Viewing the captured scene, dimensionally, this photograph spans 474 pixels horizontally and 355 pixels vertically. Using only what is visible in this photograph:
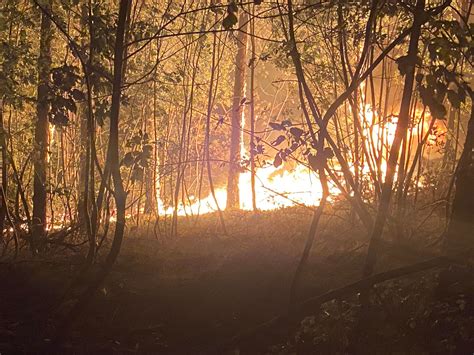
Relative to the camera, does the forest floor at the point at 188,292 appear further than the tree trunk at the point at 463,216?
Yes

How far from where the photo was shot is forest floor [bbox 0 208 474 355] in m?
5.25

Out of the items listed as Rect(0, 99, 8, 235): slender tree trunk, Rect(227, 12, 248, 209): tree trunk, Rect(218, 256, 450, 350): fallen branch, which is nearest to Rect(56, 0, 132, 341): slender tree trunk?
Rect(218, 256, 450, 350): fallen branch

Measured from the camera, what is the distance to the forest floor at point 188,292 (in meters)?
5.25

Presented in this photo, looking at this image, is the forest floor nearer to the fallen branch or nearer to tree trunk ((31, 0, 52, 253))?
the fallen branch

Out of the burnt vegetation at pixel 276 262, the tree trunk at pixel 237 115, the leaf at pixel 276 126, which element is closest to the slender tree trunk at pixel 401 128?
the burnt vegetation at pixel 276 262

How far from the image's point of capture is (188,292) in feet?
21.1

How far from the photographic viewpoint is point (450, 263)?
4844 millimetres

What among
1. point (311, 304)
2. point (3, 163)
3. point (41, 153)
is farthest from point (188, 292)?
point (41, 153)

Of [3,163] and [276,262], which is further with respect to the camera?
[3,163]

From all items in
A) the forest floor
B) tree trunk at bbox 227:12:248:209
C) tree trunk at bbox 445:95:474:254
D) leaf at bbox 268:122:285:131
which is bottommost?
the forest floor

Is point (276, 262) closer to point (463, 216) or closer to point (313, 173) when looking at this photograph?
point (463, 216)

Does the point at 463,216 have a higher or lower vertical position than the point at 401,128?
lower

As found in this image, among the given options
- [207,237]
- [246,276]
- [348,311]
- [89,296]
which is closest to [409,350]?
[348,311]

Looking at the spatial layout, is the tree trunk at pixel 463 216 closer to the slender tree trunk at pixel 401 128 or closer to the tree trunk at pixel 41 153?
the slender tree trunk at pixel 401 128
